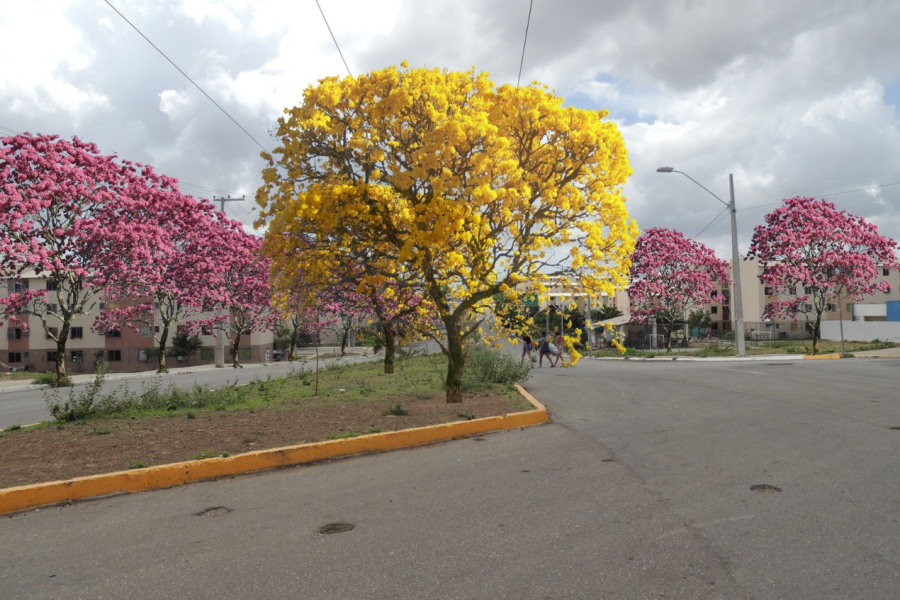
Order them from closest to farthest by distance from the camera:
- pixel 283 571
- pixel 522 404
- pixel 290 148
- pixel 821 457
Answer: pixel 283 571 → pixel 821 457 → pixel 290 148 → pixel 522 404

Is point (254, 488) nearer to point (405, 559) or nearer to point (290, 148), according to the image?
point (405, 559)

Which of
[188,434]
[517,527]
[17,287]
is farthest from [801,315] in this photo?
[517,527]

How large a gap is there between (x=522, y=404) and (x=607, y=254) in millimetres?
2889

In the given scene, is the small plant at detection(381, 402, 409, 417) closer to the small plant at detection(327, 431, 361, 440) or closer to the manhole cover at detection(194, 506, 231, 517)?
the small plant at detection(327, 431, 361, 440)

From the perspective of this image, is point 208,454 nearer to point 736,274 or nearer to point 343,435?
point 343,435

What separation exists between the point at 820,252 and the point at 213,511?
3159cm

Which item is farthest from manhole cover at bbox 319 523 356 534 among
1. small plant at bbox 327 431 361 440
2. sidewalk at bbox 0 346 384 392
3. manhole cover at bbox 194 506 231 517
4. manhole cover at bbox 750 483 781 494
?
sidewalk at bbox 0 346 384 392

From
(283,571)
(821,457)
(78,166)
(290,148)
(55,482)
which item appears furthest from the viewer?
(78,166)

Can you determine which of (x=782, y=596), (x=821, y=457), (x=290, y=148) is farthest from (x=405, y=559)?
(x=290, y=148)

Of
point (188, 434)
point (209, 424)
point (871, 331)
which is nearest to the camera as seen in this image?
point (188, 434)

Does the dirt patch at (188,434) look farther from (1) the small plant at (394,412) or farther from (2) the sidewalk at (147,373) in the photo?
(2) the sidewalk at (147,373)

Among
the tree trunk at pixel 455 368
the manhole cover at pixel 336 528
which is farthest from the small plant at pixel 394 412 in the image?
the manhole cover at pixel 336 528

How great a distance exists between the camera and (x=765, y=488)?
5312mm

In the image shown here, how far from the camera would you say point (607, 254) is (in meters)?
9.95
